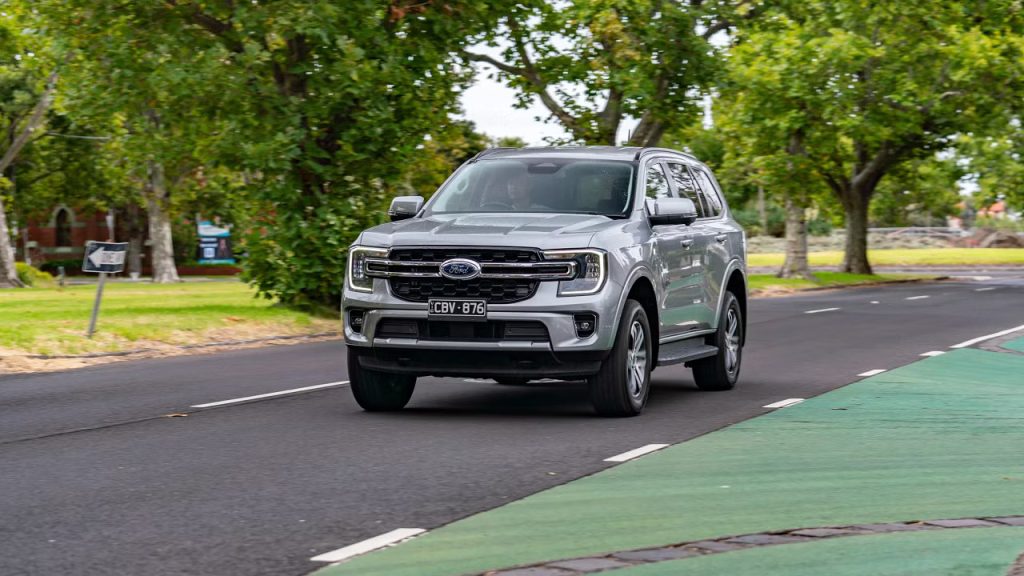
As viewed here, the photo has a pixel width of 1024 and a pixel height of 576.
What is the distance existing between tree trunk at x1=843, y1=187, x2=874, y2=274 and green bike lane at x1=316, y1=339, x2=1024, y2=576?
1605 inches

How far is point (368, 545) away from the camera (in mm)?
6742

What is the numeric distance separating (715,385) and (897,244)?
267 ft

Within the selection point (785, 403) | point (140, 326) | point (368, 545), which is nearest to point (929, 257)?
point (140, 326)

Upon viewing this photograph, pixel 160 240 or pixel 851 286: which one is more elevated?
pixel 160 240

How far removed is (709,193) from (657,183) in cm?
169

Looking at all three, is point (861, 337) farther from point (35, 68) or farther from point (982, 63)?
point (35, 68)

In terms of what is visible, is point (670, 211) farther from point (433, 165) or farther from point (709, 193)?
point (433, 165)

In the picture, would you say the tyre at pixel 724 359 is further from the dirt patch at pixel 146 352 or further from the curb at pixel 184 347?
the curb at pixel 184 347

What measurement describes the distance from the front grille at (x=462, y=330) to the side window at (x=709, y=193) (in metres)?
3.81

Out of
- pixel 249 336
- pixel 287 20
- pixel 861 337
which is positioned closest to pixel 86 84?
pixel 287 20

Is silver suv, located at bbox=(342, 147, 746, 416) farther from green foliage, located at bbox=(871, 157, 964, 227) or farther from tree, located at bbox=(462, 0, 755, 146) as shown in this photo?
green foliage, located at bbox=(871, 157, 964, 227)

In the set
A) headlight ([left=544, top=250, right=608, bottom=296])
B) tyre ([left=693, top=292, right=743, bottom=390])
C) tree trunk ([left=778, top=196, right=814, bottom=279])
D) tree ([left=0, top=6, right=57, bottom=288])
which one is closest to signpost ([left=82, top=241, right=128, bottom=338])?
tyre ([left=693, top=292, right=743, bottom=390])

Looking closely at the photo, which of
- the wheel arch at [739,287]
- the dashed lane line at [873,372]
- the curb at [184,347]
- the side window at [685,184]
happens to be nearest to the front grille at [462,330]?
the side window at [685,184]

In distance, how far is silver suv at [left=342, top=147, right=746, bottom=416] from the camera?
11.0m
